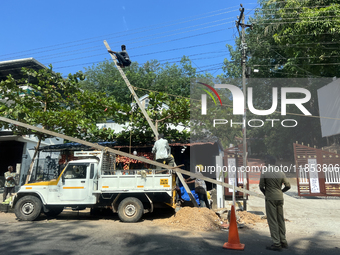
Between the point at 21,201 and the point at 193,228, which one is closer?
the point at 193,228

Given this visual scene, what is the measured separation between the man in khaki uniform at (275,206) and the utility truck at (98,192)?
335cm

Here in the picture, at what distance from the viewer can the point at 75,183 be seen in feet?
29.0

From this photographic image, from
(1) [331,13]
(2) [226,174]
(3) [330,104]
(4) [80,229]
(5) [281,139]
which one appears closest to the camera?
(4) [80,229]

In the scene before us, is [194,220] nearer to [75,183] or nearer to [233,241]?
[233,241]

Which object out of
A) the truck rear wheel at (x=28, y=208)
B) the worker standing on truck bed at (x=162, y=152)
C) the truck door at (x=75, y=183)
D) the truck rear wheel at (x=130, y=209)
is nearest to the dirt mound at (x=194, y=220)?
the truck rear wheel at (x=130, y=209)

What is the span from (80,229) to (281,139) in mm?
17556

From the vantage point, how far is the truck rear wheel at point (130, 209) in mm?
8414

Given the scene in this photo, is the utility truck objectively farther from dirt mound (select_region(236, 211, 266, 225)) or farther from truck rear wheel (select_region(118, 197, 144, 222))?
dirt mound (select_region(236, 211, 266, 225))

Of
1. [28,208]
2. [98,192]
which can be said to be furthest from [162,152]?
[28,208]

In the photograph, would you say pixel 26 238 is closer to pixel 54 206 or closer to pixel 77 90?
pixel 54 206

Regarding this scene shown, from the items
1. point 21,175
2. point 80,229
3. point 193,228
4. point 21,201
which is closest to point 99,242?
point 80,229

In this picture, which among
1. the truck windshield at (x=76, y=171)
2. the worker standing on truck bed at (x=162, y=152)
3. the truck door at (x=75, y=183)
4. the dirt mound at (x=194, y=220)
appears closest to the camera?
the dirt mound at (x=194, y=220)

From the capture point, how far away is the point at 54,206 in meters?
8.84

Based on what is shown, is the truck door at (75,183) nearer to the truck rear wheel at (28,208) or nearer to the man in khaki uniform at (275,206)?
the truck rear wheel at (28,208)
